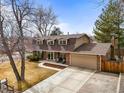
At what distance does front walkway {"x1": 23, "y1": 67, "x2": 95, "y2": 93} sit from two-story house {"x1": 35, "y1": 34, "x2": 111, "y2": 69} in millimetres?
3014

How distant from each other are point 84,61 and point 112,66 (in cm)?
430

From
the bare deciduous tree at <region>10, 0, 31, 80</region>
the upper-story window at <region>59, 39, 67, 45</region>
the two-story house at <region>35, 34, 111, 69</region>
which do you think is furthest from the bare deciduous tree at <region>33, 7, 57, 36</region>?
the bare deciduous tree at <region>10, 0, 31, 80</region>

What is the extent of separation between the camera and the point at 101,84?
1422 centimetres

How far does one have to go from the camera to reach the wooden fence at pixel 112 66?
1811cm

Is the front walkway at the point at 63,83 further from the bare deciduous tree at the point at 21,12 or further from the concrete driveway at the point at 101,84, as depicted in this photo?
the bare deciduous tree at the point at 21,12

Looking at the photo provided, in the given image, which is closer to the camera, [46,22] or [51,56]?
[51,56]

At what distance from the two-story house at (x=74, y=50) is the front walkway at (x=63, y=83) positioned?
9.89ft

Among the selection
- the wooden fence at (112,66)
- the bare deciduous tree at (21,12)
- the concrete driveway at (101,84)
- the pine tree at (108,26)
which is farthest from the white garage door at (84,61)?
the pine tree at (108,26)

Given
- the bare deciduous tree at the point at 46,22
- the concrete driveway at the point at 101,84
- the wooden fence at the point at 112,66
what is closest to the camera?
the concrete driveway at the point at 101,84

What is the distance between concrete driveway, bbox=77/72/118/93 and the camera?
12742 millimetres

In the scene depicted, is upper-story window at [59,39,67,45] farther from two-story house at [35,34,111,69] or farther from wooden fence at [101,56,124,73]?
wooden fence at [101,56,124,73]

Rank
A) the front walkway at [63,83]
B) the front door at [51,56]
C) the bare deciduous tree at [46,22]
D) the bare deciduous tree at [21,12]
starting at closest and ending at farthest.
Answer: the front walkway at [63,83] < the bare deciduous tree at [21,12] < the front door at [51,56] < the bare deciduous tree at [46,22]

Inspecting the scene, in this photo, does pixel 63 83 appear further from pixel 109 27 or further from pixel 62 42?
pixel 109 27

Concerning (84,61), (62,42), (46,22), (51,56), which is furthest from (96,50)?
(46,22)
